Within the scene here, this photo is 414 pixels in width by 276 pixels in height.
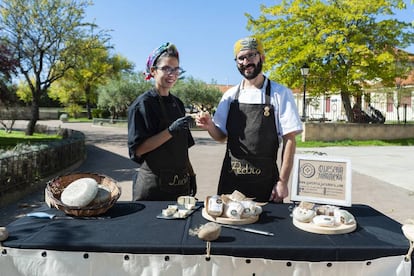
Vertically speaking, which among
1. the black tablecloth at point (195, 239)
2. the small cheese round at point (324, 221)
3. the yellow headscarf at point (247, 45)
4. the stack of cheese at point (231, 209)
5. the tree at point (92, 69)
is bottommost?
the black tablecloth at point (195, 239)

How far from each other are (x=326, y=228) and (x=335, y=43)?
17317mm

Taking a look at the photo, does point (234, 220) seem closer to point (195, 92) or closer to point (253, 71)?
point (253, 71)

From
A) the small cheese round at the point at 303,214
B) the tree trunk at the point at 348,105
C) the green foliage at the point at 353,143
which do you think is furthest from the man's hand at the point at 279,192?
the tree trunk at the point at 348,105

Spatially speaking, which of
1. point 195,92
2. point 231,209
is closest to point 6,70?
point 231,209

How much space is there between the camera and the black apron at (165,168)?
→ 2.26 metres

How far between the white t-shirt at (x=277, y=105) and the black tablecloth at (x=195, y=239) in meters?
0.65

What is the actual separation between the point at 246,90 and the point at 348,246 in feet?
4.16

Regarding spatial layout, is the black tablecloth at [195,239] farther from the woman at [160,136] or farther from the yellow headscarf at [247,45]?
the yellow headscarf at [247,45]

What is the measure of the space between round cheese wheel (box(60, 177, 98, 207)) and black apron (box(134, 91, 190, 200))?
1.46 ft

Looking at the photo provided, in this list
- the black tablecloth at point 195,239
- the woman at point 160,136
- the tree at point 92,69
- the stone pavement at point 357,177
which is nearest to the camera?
the black tablecloth at point 195,239

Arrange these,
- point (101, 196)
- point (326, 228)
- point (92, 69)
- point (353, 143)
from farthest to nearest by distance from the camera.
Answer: point (92, 69), point (353, 143), point (101, 196), point (326, 228)

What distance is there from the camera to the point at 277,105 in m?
2.35

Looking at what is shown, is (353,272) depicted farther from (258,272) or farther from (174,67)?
(174,67)

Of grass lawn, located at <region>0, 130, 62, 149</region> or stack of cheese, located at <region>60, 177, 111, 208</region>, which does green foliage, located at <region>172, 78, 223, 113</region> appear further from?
stack of cheese, located at <region>60, 177, 111, 208</region>
